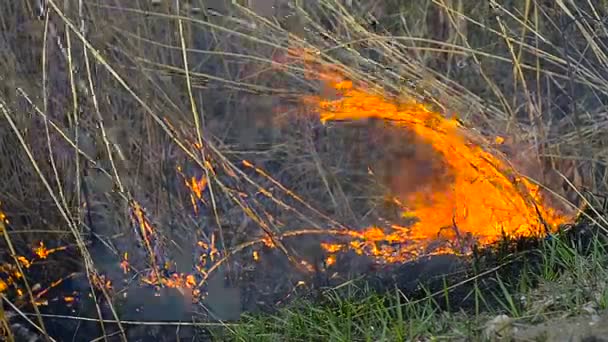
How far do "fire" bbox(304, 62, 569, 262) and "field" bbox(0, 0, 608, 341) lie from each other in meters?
0.01

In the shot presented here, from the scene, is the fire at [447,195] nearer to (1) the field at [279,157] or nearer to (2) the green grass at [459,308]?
(1) the field at [279,157]

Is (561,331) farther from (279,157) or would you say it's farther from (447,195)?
(279,157)

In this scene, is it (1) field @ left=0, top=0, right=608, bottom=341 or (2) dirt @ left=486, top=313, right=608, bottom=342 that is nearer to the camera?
(2) dirt @ left=486, top=313, right=608, bottom=342

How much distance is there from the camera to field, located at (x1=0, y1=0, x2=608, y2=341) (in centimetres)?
355

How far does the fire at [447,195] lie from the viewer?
12.1ft

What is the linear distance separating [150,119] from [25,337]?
1.17 meters

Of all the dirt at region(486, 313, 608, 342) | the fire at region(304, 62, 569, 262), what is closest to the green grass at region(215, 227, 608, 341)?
the dirt at region(486, 313, 608, 342)

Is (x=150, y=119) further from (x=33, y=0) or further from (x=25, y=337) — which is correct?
(x=25, y=337)

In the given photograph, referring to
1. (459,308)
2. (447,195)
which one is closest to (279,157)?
(447,195)

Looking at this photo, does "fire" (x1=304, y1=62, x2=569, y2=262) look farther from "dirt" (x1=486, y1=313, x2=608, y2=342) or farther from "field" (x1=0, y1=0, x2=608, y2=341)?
"dirt" (x1=486, y1=313, x2=608, y2=342)

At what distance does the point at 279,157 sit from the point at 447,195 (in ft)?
3.45

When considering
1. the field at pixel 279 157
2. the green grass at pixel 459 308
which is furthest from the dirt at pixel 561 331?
the field at pixel 279 157

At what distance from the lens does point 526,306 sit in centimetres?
270

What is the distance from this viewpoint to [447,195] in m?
4.09
